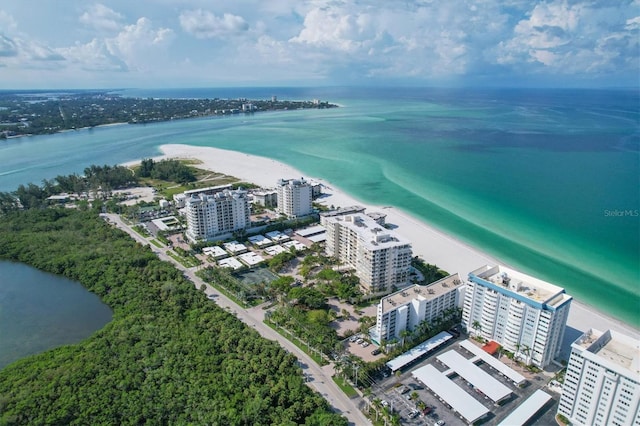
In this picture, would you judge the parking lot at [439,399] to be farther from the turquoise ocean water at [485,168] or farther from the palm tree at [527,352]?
the turquoise ocean water at [485,168]

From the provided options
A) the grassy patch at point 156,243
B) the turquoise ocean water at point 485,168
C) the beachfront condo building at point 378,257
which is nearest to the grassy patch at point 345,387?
the beachfront condo building at point 378,257

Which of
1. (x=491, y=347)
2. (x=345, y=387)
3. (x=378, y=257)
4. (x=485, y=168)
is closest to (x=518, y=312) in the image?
(x=491, y=347)

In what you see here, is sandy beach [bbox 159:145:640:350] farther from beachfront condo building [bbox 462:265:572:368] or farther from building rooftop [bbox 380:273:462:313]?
building rooftop [bbox 380:273:462:313]

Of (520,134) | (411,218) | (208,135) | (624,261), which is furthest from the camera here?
(208,135)

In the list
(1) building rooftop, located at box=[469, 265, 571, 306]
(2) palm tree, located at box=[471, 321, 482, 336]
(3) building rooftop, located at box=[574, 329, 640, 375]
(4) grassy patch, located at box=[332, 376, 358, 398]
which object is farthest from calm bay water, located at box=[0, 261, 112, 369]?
(3) building rooftop, located at box=[574, 329, 640, 375]

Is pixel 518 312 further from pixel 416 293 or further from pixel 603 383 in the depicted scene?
pixel 416 293

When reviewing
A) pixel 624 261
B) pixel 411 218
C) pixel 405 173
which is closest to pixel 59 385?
pixel 411 218

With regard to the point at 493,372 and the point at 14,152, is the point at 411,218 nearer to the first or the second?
the point at 493,372
